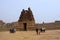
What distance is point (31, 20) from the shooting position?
53.0m

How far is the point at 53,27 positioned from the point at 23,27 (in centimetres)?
911

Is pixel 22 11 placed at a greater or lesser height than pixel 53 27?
greater

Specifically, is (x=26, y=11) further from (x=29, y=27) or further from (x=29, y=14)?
(x=29, y=27)

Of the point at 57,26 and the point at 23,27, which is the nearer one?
the point at 23,27

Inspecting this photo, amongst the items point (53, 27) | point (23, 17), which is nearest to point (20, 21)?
point (23, 17)

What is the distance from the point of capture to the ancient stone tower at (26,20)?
50.4m

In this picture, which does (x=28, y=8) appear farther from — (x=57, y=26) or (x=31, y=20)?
(x=57, y=26)

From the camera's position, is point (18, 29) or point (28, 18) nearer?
point (18, 29)

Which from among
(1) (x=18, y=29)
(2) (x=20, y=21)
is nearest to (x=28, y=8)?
(2) (x=20, y=21)

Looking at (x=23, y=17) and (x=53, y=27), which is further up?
(x=23, y=17)

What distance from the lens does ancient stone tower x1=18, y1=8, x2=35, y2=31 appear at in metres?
50.4

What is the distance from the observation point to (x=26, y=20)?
51.2m

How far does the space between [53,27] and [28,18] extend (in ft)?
25.6

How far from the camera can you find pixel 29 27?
50.2 m
